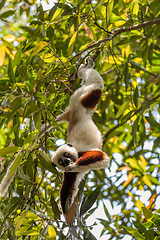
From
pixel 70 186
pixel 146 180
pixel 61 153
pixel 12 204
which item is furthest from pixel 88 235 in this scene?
pixel 146 180

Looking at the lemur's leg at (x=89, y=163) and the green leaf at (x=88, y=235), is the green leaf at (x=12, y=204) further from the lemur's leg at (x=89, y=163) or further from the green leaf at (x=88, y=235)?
the green leaf at (x=88, y=235)

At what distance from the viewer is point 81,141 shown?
2424 millimetres

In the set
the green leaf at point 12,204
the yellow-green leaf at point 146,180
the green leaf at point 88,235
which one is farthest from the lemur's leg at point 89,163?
the yellow-green leaf at point 146,180

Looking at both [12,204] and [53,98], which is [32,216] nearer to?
[12,204]

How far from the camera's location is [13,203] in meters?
2.39

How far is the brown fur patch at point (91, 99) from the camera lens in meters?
2.60

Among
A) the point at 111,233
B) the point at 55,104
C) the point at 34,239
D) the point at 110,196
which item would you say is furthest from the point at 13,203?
the point at 110,196

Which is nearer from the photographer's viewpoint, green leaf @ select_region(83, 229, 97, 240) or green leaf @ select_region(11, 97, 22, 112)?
green leaf @ select_region(83, 229, 97, 240)

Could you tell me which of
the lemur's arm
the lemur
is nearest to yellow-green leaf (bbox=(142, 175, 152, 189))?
the lemur

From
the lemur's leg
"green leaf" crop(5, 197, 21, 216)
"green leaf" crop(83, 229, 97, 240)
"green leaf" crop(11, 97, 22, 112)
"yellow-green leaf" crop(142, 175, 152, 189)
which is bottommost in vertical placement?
"yellow-green leaf" crop(142, 175, 152, 189)

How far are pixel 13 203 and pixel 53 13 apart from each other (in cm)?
155

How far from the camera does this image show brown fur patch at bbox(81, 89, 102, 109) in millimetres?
2595

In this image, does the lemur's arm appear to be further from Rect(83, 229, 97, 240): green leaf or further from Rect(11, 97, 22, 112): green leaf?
Rect(11, 97, 22, 112): green leaf

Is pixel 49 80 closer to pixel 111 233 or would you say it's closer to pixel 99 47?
pixel 99 47
